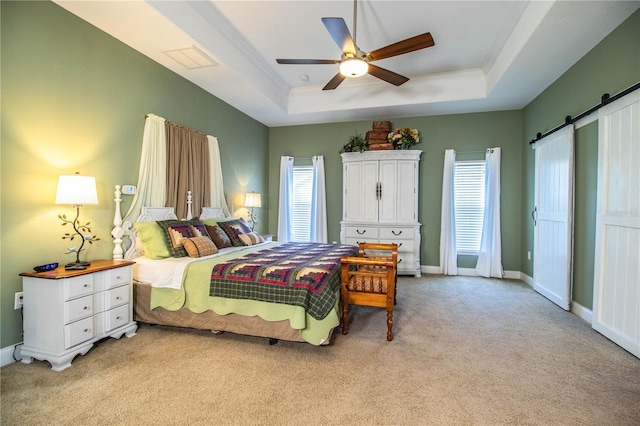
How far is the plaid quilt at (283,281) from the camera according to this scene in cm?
244

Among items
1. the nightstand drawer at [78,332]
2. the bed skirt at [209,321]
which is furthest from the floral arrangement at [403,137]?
the nightstand drawer at [78,332]

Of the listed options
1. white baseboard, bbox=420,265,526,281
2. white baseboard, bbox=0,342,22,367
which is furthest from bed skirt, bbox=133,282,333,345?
white baseboard, bbox=420,265,526,281

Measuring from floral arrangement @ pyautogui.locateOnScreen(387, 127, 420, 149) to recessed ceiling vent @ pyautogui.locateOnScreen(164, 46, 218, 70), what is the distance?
316 cm

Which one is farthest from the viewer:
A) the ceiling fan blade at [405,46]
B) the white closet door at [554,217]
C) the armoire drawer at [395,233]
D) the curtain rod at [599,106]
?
the armoire drawer at [395,233]

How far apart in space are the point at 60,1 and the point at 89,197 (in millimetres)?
1654

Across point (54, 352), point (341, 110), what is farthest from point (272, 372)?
point (341, 110)

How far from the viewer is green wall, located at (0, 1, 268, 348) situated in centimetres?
227

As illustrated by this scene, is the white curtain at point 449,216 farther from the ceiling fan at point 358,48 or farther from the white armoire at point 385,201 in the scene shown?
the ceiling fan at point 358,48

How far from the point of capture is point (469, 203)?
17.6ft

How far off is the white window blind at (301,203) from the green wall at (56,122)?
3.07 m

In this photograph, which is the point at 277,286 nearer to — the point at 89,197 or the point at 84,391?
the point at 84,391

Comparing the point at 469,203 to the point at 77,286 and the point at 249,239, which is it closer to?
the point at 249,239

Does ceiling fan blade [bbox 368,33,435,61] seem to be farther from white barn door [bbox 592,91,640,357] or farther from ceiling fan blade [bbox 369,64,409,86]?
white barn door [bbox 592,91,640,357]

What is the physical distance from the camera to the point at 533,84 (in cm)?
412
